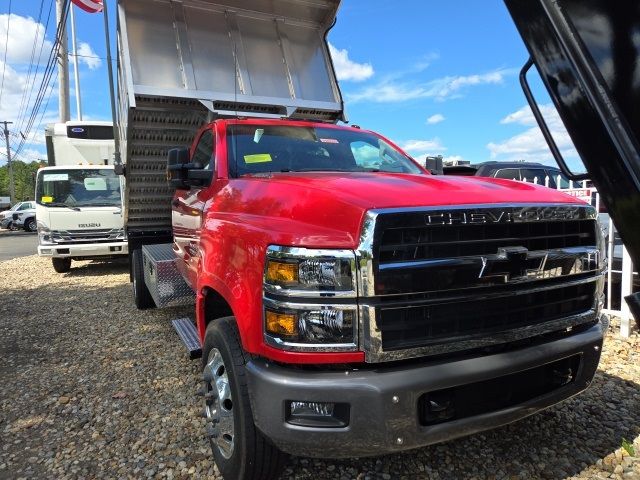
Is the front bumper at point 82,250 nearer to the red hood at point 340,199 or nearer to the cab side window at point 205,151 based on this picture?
the cab side window at point 205,151

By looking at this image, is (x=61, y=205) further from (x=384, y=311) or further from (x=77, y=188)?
(x=384, y=311)

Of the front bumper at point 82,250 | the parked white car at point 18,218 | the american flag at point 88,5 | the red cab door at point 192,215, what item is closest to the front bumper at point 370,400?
the red cab door at point 192,215

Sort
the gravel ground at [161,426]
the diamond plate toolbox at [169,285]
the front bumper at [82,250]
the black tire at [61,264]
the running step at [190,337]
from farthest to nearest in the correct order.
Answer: the black tire at [61,264], the front bumper at [82,250], the diamond plate toolbox at [169,285], the running step at [190,337], the gravel ground at [161,426]

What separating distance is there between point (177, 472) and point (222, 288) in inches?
44.3

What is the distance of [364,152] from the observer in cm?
405

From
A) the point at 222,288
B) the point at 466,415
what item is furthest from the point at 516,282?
the point at 222,288

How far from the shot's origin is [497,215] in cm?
219

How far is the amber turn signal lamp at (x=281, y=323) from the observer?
2.05 m

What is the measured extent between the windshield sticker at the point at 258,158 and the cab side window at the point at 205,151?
29cm

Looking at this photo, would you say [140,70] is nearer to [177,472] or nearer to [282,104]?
[282,104]

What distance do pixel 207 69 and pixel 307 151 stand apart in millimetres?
2417

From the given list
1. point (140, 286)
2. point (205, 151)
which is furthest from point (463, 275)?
point (140, 286)

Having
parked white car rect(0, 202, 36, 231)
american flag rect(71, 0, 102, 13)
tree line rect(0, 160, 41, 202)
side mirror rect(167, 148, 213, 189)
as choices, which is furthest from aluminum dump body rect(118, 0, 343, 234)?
tree line rect(0, 160, 41, 202)

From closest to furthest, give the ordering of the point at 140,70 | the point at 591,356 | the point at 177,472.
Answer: the point at 591,356, the point at 177,472, the point at 140,70
